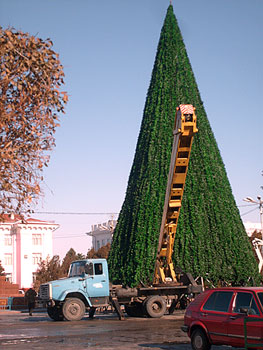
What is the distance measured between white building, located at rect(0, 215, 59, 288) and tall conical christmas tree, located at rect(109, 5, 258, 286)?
155 ft

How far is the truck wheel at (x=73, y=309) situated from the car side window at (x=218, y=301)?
431 inches

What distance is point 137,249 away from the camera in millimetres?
24312

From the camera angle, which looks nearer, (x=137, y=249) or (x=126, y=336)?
(x=126, y=336)

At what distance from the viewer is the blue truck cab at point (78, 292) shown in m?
21.6

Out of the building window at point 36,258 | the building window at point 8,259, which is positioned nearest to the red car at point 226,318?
the building window at point 36,258

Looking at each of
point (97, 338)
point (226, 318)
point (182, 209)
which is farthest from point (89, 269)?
point (226, 318)

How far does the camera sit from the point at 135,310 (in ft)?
76.5

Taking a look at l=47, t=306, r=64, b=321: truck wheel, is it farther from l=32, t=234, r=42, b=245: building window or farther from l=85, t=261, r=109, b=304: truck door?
l=32, t=234, r=42, b=245: building window

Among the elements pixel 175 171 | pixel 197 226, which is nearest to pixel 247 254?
pixel 197 226

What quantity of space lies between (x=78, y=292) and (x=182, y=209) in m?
6.35

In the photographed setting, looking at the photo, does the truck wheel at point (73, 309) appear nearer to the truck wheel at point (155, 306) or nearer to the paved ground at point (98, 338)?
the truck wheel at point (155, 306)

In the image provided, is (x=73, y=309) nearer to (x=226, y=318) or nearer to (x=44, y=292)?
(x=44, y=292)

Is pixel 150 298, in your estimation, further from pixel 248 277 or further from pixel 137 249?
pixel 248 277

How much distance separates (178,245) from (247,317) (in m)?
14.3
